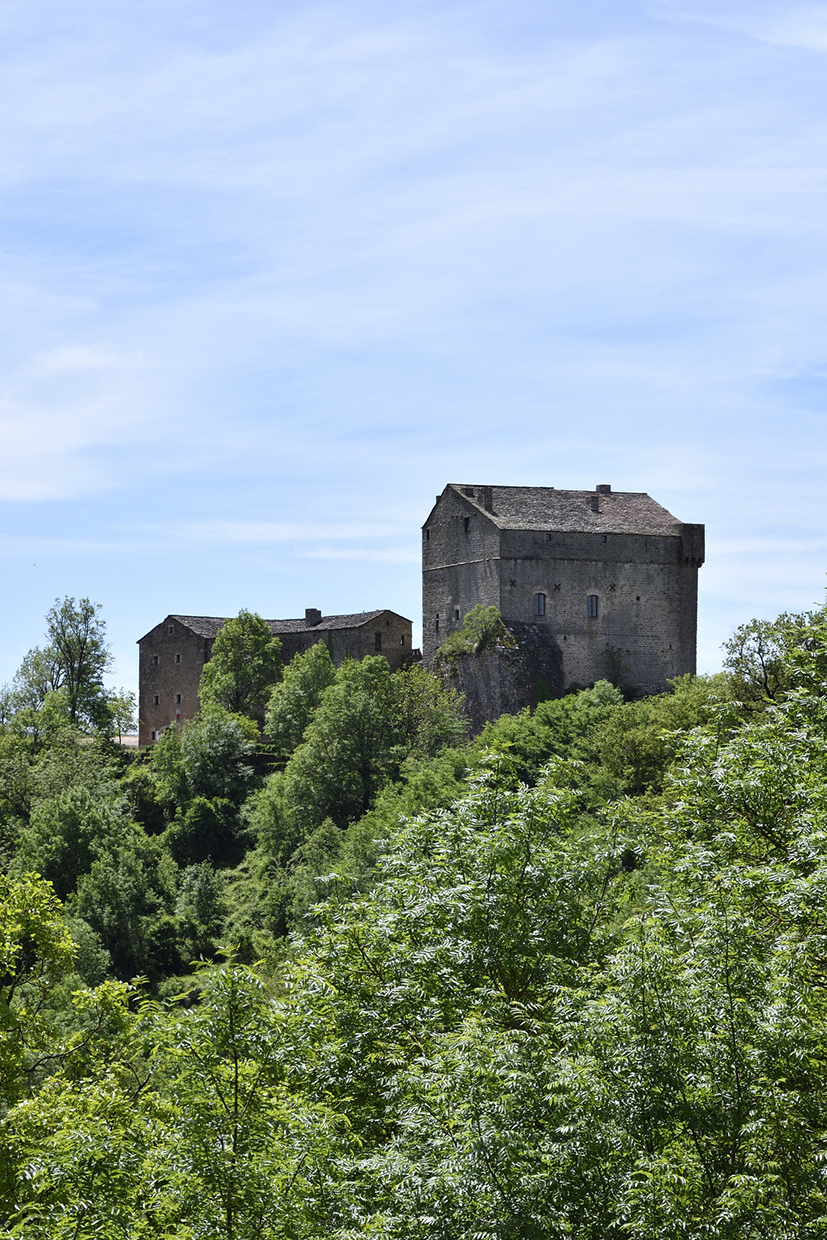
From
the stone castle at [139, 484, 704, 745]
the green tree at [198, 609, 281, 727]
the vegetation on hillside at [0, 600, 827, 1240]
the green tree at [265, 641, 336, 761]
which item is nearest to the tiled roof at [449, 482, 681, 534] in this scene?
the stone castle at [139, 484, 704, 745]

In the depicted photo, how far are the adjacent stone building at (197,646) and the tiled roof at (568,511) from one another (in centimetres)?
1256

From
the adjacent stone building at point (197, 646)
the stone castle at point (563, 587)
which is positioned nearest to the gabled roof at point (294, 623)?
the adjacent stone building at point (197, 646)

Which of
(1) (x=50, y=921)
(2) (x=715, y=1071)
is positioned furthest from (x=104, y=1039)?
(2) (x=715, y=1071)

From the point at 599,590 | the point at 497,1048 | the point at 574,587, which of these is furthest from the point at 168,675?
the point at 497,1048

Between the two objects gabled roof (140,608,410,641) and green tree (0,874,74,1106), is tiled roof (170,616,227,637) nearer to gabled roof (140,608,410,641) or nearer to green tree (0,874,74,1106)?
gabled roof (140,608,410,641)

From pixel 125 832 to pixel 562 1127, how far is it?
51498 millimetres

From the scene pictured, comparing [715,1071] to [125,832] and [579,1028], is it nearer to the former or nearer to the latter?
[579,1028]

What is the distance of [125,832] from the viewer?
61781 mm

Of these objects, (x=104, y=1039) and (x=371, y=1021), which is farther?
(x=104, y=1039)

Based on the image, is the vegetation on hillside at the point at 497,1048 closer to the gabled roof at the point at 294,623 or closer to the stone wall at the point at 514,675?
the stone wall at the point at 514,675

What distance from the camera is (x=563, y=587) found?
213 ft

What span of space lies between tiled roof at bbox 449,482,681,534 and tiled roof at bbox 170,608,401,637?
42.5 ft

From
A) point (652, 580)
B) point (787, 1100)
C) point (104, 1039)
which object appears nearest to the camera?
point (787, 1100)

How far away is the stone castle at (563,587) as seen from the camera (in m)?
64.1
